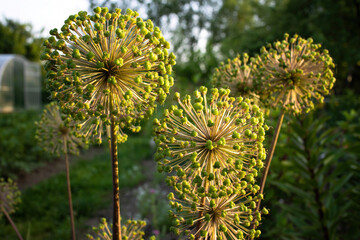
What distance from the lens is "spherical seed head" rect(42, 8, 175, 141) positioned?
3.97 feet

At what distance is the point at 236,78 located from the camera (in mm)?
1877

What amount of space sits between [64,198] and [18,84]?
68.2 feet

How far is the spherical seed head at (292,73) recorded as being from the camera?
1646 mm

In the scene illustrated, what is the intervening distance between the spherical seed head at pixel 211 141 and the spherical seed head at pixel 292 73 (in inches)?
18.0

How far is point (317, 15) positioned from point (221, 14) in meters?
22.1

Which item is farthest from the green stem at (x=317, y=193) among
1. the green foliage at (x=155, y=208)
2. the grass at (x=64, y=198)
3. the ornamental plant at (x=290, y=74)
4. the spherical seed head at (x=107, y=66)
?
the green foliage at (x=155, y=208)

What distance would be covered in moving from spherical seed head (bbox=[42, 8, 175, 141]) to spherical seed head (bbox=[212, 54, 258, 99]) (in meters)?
0.68

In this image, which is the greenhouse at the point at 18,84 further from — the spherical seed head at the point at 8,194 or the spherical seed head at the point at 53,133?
the spherical seed head at the point at 53,133

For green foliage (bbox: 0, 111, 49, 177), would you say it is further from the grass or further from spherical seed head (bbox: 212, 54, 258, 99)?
spherical seed head (bbox: 212, 54, 258, 99)

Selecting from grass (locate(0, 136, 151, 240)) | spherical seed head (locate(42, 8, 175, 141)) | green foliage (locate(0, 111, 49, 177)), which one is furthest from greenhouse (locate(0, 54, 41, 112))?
spherical seed head (locate(42, 8, 175, 141))

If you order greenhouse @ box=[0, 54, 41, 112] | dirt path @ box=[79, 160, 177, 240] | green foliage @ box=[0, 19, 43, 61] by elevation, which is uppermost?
green foliage @ box=[0, 19, 43, 61]

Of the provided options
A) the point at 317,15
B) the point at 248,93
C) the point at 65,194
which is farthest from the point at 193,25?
the point at 248,93

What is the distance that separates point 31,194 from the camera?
23.1 ft

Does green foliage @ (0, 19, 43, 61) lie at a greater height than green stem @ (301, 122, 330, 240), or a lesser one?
greater
